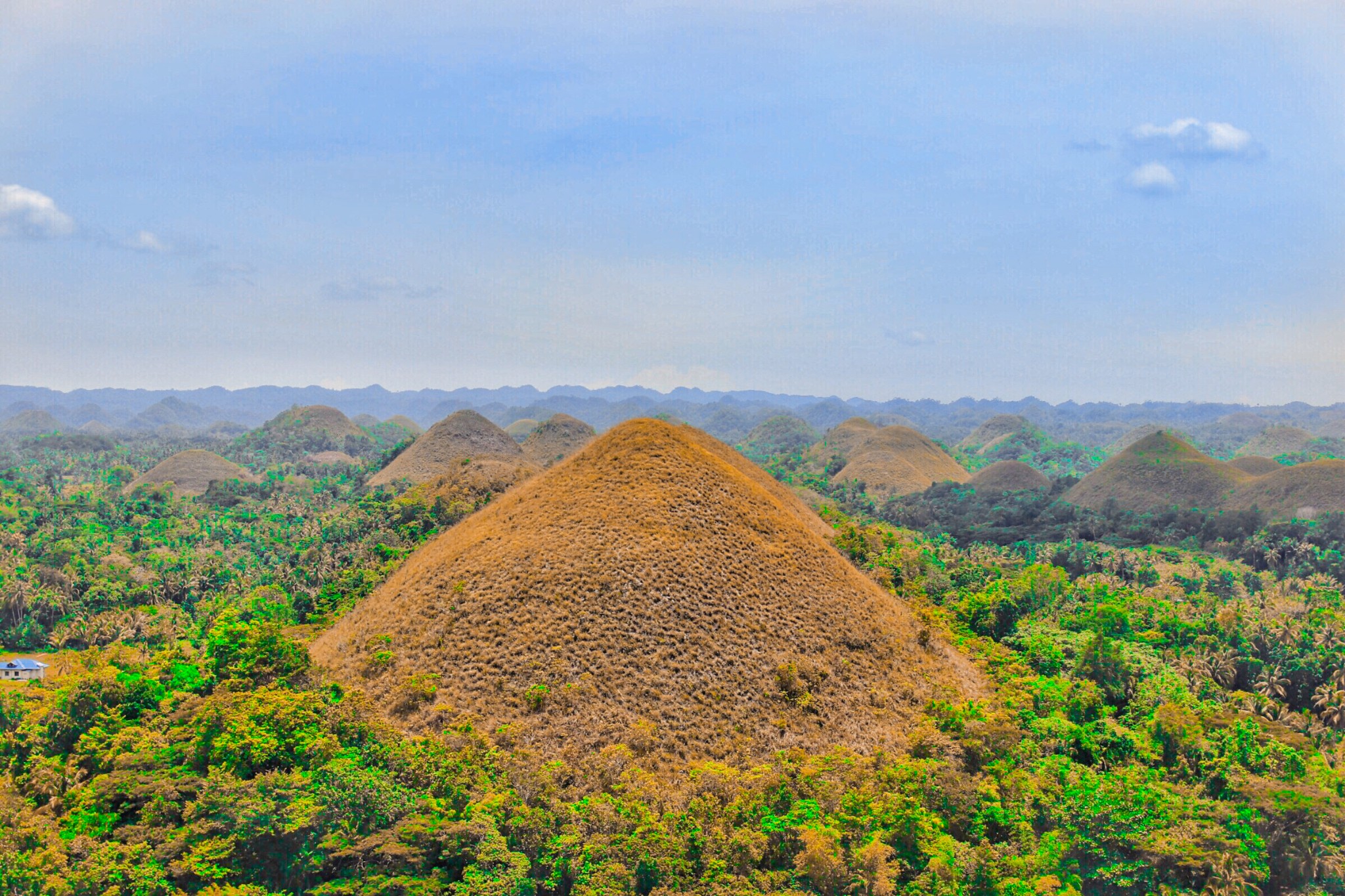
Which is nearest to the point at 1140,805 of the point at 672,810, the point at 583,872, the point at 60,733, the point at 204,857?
the point at 672,810

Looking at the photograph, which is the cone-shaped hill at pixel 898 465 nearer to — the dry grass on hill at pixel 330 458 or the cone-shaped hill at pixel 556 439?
the cone-shaped hill at pixel 556 439

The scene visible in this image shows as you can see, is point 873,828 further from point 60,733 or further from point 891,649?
point 60,733

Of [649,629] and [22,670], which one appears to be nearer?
[649,629]

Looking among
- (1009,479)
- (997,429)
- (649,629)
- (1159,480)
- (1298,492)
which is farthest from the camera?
(997,429)

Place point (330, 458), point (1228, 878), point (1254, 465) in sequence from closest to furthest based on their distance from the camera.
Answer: point (1228, 878)
point (1254, 465)
point (330, 458)

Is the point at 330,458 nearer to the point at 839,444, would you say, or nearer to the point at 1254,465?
the point at 839,444

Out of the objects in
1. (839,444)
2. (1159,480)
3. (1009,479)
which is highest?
(839,444)

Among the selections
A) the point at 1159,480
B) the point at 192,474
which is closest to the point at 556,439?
the point at 192,474
